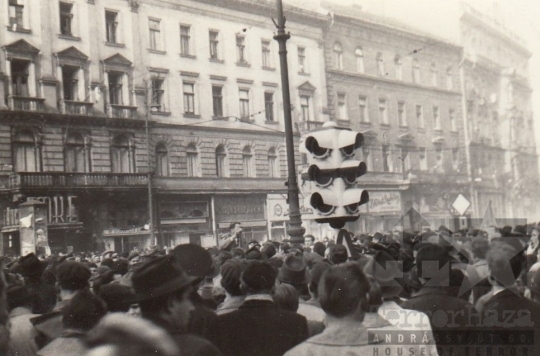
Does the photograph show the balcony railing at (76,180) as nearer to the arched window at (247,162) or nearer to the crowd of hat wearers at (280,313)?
the arched window at (247,162)

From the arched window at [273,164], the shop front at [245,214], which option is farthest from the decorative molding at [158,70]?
the arched window at [273,164]

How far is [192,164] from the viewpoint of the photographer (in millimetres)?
34406

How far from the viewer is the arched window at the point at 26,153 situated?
28047 millimetres

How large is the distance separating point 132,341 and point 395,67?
45744 millimetres

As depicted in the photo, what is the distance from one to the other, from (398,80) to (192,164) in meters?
19.6

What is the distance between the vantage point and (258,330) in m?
4.67

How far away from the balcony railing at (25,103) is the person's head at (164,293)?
26.3 metres

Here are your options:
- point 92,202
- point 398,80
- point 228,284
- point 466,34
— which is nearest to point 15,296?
point 228,284

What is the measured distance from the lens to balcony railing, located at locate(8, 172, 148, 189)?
27.2m

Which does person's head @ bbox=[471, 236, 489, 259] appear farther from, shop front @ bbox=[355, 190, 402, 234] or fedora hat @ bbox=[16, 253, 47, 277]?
shop front @ bbox=[355, 190, 402, 234]

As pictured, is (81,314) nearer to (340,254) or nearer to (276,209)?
(340,254)

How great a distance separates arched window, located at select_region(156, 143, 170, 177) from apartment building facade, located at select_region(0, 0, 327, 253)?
9 cm

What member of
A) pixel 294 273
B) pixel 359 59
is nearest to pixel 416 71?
pixel 359 59

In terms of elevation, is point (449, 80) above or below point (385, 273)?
above
